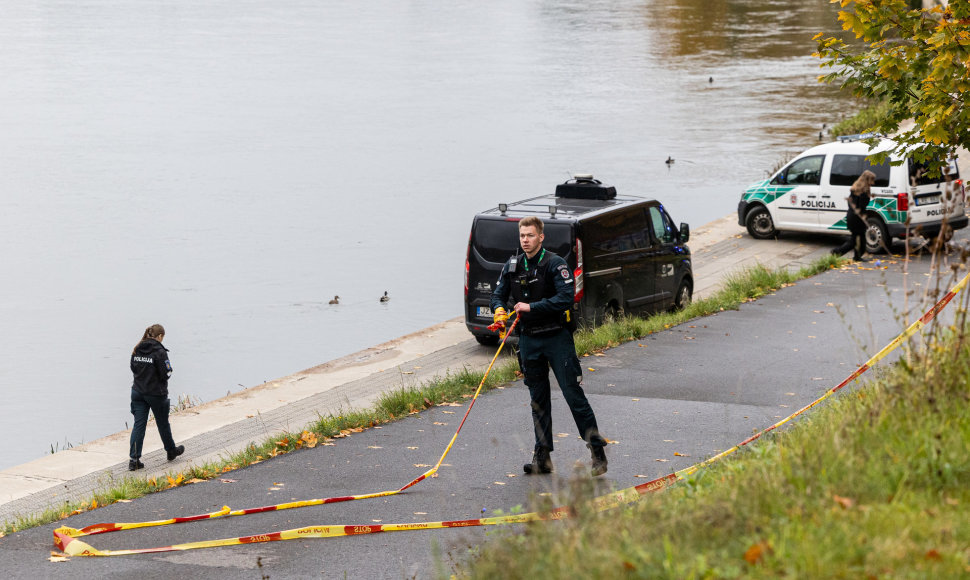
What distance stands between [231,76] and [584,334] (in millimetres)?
45849

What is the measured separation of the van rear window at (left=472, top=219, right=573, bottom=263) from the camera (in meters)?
15.1

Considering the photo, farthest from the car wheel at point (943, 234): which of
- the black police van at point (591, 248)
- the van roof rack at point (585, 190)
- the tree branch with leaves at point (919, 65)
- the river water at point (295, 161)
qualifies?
the river water at point (295, 161)

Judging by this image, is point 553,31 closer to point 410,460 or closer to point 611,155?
point 611,155

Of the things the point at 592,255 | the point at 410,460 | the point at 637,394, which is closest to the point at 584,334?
the point at 592,255

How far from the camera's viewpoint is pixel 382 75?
187ft

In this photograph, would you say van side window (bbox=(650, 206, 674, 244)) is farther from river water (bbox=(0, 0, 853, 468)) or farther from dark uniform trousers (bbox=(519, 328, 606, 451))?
dark uniform trousers (bbox=(519, 328, 606, 451))

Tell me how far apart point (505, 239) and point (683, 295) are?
4.04m

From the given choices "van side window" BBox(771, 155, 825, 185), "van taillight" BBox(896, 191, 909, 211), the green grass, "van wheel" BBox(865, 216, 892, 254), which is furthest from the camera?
"van side window" BBox(771, 155, 825, 185)

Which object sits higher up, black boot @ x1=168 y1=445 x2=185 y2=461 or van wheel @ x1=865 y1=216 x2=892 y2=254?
van wheel @ x1=865 y1=216 x2=892 y2=254

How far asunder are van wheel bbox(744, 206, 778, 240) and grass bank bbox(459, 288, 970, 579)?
1728 centimetres

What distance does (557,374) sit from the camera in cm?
848

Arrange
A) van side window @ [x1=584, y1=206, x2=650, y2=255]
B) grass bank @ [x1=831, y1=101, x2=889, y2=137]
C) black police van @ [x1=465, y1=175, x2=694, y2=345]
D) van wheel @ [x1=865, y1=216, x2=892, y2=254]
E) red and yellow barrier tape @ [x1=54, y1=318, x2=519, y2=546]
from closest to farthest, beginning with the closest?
1. red and yellow barrier tape @ [x1=54, y1=318, x2=519, y2=546]
2. black police van @ [x1=465, y1=175, x2=694, y2=345]
3. van side window @ [x1=584, y1=206, x2=650, y2=255]
4. van wheel @ [x1=865, y1=216, x2=892, y2=254]
5. grass bank @ [x1=831, y1=101, x2=889, y2=137]

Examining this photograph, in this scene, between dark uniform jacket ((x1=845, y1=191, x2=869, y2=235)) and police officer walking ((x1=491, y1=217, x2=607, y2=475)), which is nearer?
police officer walking ((x1=491, y1=217, x2=607, y2=475))

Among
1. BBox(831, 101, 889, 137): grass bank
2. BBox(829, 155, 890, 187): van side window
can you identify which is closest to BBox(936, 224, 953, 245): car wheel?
BBox(829, 155, 890, 187): van side window
